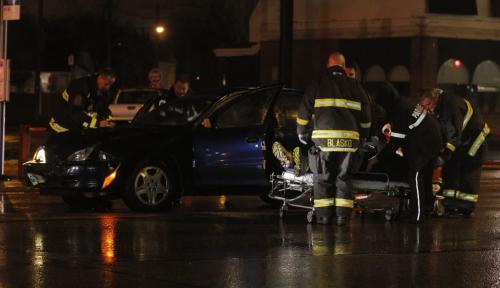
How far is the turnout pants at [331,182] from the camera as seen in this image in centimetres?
1070

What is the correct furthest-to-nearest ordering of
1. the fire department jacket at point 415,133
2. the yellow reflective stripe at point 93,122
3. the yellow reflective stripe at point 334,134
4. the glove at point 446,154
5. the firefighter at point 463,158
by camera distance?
the yellow reflective stripe at point 93,122, the firefighter at point 463,158, the glove at point 446,154, the fire department jacket at point 415,133, the yellow reflective stripe at point 334,134

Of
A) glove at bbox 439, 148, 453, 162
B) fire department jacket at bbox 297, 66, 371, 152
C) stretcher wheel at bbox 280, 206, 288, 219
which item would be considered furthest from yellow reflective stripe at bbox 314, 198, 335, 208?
glove at bbox 439, 148, 453, 162

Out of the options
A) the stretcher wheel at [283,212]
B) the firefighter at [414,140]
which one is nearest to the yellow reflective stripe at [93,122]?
the stretcher wheel at [283,212]

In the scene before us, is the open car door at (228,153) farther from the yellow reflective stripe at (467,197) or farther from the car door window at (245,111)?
the yellow reflective stripe at (467,197)

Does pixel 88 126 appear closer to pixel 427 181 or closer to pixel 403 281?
pixel 427 181

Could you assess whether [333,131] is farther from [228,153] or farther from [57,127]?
[57,127]

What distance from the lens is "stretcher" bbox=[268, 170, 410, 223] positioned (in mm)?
11195

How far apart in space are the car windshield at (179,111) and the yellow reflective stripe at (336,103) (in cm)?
216

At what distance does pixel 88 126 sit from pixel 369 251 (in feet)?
17.9

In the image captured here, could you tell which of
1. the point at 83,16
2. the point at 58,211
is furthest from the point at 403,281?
the point at 83,16

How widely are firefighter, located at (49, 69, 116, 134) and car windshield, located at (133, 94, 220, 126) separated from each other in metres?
0.80

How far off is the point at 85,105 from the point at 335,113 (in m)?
4.22

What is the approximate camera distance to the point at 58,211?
482 inches

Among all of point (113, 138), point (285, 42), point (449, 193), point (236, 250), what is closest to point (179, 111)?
point (113, 138)
